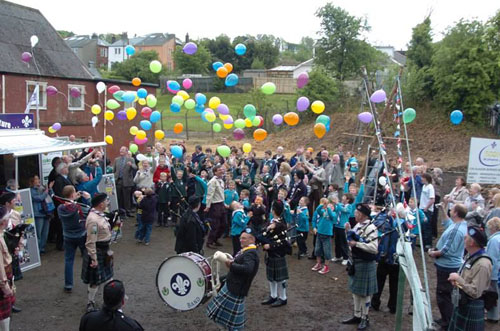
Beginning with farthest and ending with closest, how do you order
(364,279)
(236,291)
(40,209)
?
(40,209) → (364,279) → (236,291)

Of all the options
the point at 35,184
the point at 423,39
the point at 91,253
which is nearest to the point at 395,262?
the point at 91,253

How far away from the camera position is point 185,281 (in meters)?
6.81

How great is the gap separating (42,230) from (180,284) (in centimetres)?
509

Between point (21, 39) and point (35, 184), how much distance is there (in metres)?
14.4

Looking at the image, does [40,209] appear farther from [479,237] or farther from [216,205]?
[479,237]

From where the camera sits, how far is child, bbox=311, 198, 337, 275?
32.1ft

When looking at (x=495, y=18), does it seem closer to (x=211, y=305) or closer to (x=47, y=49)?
(x=47, y=49)

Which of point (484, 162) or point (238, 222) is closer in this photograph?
point (238, 222)

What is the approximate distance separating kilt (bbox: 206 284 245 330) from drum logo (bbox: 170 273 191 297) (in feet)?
2.13

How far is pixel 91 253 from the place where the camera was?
7.27 meters

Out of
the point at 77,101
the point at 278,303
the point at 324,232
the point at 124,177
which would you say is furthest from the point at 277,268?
the point at 77,101

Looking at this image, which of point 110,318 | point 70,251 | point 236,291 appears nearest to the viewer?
point 110,318

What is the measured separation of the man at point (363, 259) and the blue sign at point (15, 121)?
26.0 feet

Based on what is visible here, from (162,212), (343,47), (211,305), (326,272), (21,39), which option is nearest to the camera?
(211,305)
